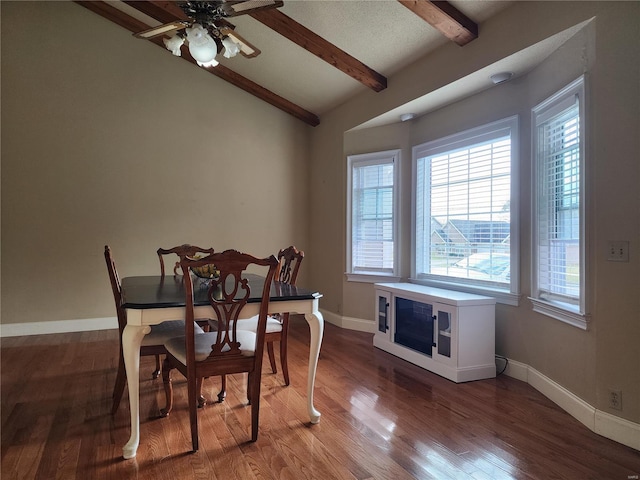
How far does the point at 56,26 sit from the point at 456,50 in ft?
14.2

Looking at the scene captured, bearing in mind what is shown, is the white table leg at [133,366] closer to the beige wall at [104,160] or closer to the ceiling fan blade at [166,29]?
the ceiling fan blade at [166,29]

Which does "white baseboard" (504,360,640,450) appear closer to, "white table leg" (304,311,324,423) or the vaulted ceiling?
"white table leg" (304,311,324,423)

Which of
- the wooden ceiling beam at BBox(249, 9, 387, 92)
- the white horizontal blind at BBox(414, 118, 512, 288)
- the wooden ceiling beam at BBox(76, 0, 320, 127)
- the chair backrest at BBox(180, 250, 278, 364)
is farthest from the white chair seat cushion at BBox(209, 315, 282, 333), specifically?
the wooden ceiling beam at BBox(76, 0, 320, 127)

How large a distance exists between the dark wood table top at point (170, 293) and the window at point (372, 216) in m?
2.12

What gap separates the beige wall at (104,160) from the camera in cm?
460

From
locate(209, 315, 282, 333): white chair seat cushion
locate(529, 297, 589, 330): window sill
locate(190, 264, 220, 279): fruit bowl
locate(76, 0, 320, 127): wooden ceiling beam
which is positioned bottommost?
locate(209, 315, 282, 333): white chair seat cushion

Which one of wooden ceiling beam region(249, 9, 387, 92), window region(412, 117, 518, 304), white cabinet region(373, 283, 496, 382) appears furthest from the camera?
wooden ceiling beam region(249, 9, 387, 92)

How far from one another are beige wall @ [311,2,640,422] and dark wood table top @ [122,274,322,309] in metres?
1.65

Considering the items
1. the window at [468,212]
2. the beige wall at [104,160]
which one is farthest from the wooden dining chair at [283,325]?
the beige wall at [104,160]

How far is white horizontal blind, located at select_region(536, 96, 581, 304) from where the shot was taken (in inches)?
107

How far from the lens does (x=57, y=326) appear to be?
4.72 meters

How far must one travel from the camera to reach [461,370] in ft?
10.7

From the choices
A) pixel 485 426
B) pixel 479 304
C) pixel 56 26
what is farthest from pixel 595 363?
pixel 56 26

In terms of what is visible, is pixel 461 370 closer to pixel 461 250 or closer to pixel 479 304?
pixel 479 304
